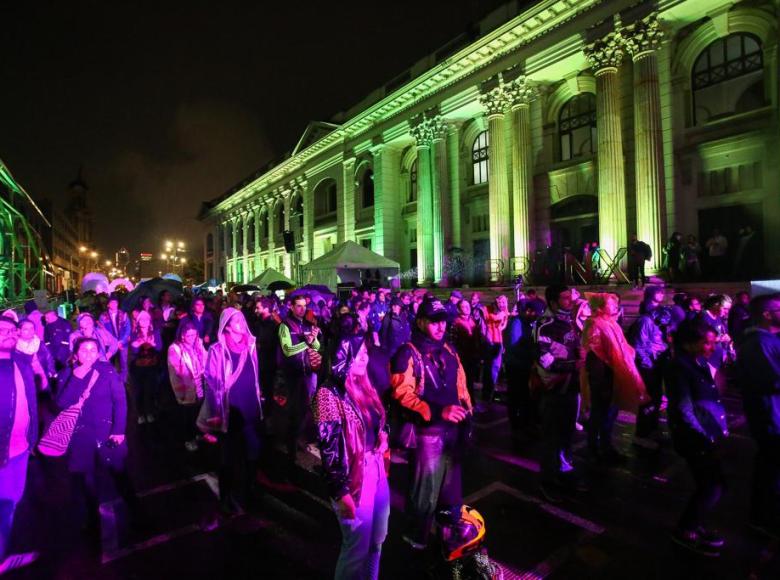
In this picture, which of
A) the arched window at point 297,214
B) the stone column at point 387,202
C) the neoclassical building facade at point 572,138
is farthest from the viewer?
the arched window at point 297,214

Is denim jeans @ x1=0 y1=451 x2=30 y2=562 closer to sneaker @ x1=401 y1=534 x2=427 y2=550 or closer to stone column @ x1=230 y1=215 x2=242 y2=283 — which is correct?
sneaker @ x1=401 y1=534 x2=427 y2=550

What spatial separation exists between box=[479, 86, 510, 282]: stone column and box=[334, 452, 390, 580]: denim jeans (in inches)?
682

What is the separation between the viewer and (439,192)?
900 inches

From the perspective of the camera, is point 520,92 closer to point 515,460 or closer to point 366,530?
point 515,460

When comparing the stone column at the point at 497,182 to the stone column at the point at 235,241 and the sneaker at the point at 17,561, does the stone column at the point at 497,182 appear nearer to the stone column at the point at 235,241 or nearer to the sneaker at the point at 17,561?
the sneaker at the point at 17,561

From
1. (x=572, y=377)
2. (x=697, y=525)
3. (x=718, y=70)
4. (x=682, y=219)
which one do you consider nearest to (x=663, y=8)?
(x=718, y=70)

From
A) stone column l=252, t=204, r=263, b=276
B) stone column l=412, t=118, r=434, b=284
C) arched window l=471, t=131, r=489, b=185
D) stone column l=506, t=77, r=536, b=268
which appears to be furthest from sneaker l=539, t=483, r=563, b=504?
stone column l=252, t=204, r=263, b=276

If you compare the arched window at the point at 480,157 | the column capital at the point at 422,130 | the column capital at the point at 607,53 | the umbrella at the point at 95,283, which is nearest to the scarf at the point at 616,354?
the column capital at the point at 607,53

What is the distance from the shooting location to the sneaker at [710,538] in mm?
3203

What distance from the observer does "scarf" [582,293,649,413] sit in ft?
15.2

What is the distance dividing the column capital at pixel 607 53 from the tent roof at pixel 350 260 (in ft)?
34.2

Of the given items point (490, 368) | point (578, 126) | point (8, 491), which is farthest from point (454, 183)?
point (8, 491)

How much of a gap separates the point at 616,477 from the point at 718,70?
16238 millimetres

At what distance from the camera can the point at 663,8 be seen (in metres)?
14.2
